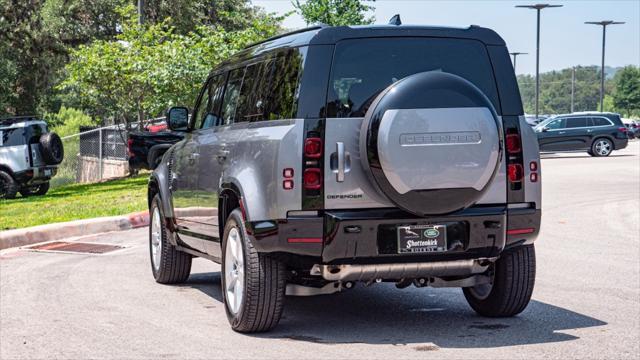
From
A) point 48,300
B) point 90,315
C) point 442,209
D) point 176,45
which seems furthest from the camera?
point 176,45

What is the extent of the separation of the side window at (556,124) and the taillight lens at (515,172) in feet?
108

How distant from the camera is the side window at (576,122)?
39.0 meters

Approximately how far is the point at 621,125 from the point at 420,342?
1378 inches

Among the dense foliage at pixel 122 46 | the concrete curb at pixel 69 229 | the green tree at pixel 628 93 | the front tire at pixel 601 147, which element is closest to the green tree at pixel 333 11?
the dense foliage at pixel 122 46

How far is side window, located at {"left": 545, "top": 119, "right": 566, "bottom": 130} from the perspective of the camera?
39.0m

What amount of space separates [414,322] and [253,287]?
1.42 m

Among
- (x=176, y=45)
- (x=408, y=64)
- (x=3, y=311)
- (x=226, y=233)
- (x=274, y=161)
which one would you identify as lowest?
(x=3, y=311)

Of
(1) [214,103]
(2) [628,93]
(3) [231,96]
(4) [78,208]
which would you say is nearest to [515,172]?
(3) [231,96]

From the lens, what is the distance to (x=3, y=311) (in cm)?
830

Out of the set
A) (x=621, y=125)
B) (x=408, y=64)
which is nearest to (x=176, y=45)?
(x=621, y=125)

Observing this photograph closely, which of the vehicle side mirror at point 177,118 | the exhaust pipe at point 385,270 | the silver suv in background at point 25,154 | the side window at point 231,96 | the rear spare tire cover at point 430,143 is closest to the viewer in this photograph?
the rear spare tire cover at point 430,143

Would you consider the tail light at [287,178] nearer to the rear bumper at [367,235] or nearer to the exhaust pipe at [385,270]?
the rear bumper at [367,235]

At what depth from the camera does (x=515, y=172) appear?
689 cm

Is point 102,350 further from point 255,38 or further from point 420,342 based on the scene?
point 255,38
